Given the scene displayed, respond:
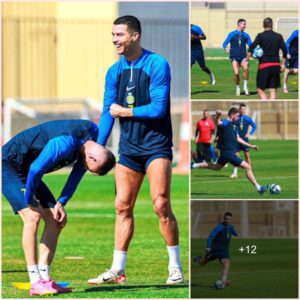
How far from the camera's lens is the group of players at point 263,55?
9438mm

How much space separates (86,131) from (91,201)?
30.5 ft

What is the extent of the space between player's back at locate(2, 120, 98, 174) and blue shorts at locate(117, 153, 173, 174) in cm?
35

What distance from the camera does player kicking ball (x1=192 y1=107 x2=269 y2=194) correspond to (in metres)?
9.66

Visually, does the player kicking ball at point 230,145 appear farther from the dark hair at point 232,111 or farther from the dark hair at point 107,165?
the dark hair at point 107,165

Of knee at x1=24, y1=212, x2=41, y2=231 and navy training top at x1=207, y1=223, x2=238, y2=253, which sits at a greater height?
knee at x1=24, y1=212, x2=41, y2=231

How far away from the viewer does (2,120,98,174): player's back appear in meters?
9.09

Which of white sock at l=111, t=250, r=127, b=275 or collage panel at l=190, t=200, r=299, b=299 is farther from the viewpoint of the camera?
white sock at l=111, t=250, r=127, b=275

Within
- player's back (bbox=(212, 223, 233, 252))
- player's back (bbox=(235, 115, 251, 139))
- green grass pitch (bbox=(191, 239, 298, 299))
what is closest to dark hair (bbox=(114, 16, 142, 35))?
player's back (bbox=(235, 115, 251, 139))

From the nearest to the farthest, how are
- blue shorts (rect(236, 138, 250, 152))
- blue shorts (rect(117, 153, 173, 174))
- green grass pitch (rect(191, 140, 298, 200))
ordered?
blue shorts (rect(117, 153, 173, 174)) → green grass pitch (rect(191, 140, 298, 200)) → blue shorts (rect(236, 138, 250, 152))

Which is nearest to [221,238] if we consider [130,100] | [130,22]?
[130,100]

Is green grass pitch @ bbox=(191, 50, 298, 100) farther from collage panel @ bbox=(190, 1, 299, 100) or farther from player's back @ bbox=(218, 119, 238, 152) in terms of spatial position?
player's back @ bbox=(218, 119, 238, 152)

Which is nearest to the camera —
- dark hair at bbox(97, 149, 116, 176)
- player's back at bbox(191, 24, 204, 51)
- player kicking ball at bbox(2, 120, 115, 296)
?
dark hair at bbox(97, 149, 116, 176)

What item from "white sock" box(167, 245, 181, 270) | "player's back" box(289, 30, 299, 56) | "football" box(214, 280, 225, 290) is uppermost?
"player's back" box(289, 30, 299, 56)

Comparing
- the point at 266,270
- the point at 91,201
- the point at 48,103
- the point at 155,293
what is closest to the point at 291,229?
the point at 266,270
